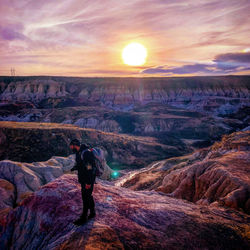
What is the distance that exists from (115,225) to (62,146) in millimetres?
24418

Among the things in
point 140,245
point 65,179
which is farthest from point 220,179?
point 65,179

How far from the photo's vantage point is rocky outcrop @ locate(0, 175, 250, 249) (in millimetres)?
4000

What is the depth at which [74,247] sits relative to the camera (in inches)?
144

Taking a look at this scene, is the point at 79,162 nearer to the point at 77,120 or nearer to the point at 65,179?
the point at 65,179

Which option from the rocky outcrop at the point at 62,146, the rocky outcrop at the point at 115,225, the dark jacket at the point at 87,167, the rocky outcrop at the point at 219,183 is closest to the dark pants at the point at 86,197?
the dark jacket at the point at 87,167

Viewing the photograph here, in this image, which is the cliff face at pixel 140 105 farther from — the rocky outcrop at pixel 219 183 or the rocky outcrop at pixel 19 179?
the rocky outcrop at pixel 219 183

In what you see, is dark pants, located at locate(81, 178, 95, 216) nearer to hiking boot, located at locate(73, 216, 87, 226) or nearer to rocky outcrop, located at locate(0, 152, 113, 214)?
hiking boot, located at locate(73, 216, 87, 226)

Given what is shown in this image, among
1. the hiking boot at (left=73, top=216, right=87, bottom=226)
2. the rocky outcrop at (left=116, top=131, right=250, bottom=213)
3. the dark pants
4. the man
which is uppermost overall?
the man

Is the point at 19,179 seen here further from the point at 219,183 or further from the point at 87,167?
the point at 219,183

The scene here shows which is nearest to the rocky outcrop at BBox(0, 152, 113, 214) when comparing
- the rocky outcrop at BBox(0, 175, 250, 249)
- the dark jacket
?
the rocky outcrop at BBox(0, 175, 250, 249)

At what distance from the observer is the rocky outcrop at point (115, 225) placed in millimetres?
4000

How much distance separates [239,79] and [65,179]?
9532 cm

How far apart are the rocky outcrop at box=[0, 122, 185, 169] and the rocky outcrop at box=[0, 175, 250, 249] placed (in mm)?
19581

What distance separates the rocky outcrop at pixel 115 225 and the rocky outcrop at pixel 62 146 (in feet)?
64.2
